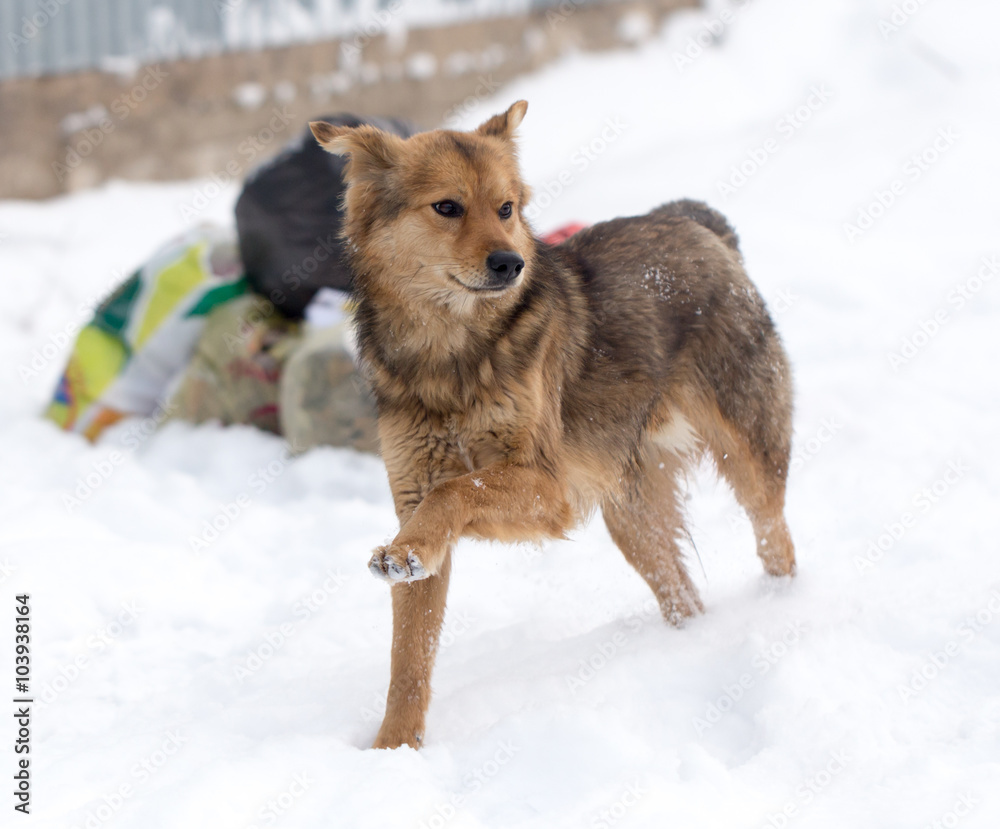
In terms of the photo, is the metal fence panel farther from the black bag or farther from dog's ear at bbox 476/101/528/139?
dog's ear at bbox 476/101/528/139

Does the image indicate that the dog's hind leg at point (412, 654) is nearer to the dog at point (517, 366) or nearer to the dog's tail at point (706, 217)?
the dog at point (517, 366)

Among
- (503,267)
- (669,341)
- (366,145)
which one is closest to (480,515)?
(503,267)

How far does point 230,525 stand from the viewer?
5.06m

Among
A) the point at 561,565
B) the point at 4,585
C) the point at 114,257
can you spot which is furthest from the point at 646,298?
the point at 114,257

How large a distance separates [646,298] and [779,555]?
118 centimetres

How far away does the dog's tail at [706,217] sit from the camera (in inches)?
161

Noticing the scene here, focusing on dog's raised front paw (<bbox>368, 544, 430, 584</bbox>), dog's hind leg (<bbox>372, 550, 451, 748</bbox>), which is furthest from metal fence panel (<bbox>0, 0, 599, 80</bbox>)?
dog's raised front paw (<bbox>368, 544, 430, 584</bbox>)

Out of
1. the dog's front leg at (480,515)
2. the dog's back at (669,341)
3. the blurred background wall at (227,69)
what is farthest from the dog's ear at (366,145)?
the blurred background wall at (227,69)

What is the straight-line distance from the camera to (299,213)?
5.62 metres

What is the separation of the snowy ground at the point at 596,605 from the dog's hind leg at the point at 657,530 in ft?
0.44

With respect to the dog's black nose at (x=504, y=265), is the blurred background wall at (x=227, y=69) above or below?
below

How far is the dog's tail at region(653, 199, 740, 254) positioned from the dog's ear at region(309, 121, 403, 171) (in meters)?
1.29

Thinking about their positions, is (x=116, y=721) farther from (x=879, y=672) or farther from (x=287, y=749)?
(x=879, y=672)

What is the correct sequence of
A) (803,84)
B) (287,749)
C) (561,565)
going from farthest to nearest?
(803,84), (561,565), (287,749)
